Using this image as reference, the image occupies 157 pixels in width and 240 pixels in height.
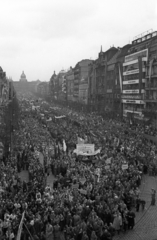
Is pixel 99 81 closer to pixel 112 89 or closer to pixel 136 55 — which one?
pixel 112 89

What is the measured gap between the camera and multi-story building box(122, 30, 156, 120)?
206ft

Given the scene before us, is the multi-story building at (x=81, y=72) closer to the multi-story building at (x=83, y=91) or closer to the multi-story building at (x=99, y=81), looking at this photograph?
the multi-story building at (x=83, y=91)

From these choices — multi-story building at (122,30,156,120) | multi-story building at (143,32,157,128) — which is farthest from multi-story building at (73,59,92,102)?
multi-story building at (143,32,157,128)

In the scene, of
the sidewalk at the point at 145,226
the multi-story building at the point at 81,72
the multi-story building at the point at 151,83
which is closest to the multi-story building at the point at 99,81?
the multi-story building at the point at 81,72

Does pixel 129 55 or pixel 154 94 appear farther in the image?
pixel 129 55

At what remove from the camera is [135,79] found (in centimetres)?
6625

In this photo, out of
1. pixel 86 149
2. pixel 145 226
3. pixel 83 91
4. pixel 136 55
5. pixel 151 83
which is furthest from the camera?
pixel 83 91

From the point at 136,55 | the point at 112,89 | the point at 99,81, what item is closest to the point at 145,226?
the point at 136,55

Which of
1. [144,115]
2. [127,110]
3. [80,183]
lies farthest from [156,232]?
[127,110]

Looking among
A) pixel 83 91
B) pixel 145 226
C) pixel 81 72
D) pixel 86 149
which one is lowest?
pixel 145 226

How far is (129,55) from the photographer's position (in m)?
70.5

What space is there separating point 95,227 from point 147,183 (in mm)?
10719

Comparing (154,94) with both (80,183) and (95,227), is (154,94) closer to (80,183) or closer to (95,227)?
(80,183)

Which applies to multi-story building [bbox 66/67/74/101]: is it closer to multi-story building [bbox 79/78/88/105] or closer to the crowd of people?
multi-story building [bbox 79/78/88/105]
